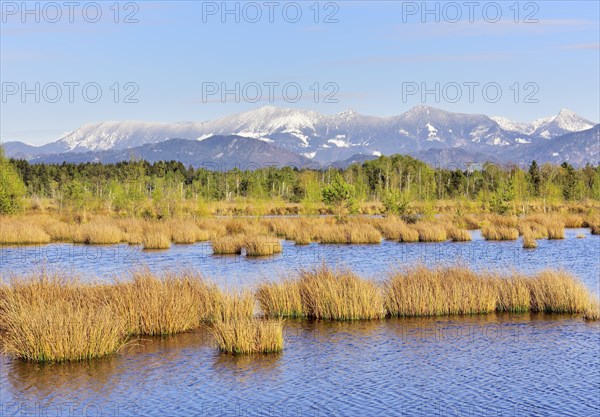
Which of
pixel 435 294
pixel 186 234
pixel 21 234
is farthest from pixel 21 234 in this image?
pixel 435 294

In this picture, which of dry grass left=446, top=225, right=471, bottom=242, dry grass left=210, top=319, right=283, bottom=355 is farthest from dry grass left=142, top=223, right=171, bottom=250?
dry grass left=210, top=319, right=283, bottom=355

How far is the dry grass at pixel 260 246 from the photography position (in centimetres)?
3988

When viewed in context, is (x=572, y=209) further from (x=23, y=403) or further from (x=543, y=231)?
(x=23, y=403)

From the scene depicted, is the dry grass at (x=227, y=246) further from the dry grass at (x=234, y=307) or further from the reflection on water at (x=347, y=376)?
the reflection on water at (x=347, y=376)

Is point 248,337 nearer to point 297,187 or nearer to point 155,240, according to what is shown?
point 155,240

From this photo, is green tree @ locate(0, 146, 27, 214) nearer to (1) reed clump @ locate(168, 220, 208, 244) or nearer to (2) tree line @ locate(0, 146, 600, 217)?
(2) tree line @ locate(0, 146, 600, 217)

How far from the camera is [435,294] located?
21.6m

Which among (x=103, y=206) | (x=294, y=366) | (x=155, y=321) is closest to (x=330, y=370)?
(x=294, y=366)

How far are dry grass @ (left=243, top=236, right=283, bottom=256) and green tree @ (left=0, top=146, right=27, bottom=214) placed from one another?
24411 millimetres

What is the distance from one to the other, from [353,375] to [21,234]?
121 feet

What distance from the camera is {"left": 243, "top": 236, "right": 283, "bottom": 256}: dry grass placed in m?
39.9

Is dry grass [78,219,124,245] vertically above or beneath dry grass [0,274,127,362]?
above

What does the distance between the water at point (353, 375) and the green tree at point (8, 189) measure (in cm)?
4150

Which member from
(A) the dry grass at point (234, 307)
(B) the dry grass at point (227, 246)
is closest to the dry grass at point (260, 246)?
(B) the dry grass at point (227, 246)
